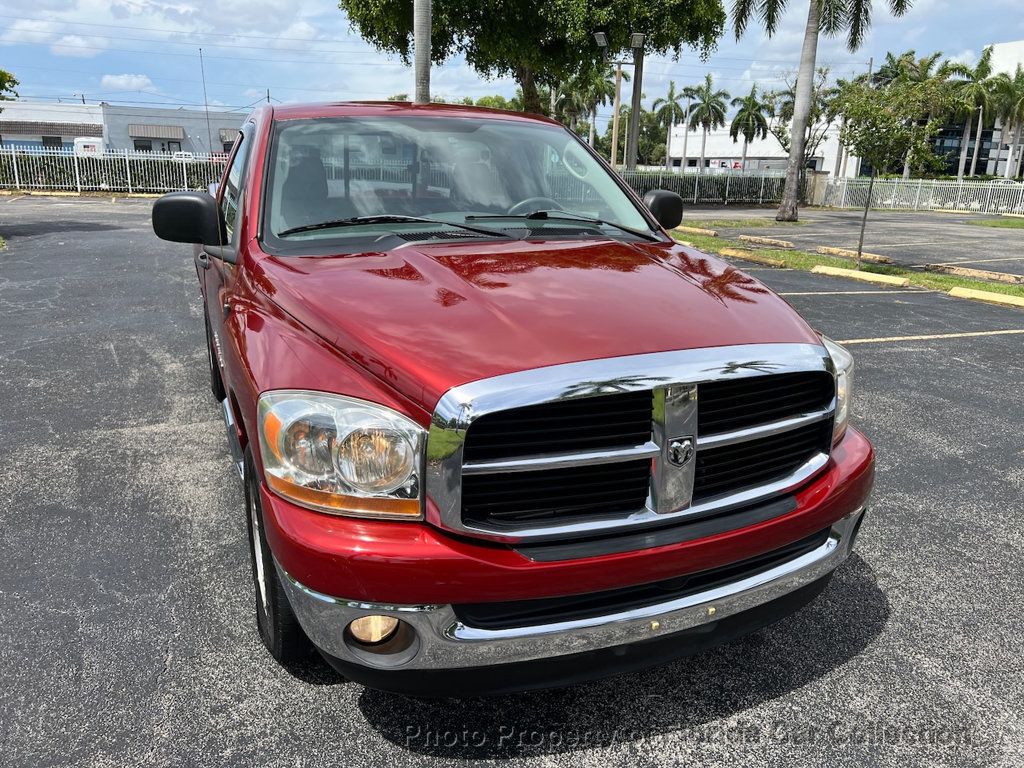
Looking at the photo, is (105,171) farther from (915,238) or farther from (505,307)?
(505,307)

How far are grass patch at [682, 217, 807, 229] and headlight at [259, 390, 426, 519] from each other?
21893 millimetres

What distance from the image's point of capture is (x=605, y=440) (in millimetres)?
1944

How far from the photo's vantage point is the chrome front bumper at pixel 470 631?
6.14 feet

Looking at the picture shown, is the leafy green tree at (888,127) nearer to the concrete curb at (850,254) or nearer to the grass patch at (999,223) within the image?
the concrete curb at (850,254)

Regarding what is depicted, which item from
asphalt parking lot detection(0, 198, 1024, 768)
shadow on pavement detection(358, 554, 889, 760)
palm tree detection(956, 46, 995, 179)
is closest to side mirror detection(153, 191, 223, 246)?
asphalt parking lot detection(0, 198, 1024, 768)

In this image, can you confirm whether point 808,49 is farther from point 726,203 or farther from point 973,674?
point 973,674

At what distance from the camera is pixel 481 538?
1.89 meters

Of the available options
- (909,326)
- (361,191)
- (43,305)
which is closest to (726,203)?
(909,326)

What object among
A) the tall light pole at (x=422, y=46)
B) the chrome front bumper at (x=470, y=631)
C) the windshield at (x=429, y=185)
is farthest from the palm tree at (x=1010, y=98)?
the chrome front bumper at (x=470, y=631)

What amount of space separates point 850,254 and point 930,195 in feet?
97.3

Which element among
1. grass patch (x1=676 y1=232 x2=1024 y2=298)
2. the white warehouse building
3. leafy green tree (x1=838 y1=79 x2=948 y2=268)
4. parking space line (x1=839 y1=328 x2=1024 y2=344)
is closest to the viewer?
parking space line (x1=839 y1=328 x2=1024 y2=344)

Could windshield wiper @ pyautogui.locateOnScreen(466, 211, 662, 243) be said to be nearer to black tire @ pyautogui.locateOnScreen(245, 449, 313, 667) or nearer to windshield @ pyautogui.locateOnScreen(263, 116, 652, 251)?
windshield @ pyautogui.locateOnScreen(263, 116, 652, 251)

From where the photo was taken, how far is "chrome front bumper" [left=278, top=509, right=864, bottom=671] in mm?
1871

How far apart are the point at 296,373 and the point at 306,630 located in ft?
2.30
